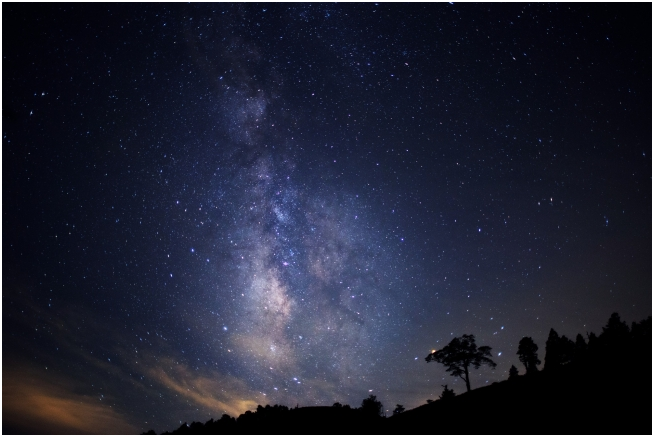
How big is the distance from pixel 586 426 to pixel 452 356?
86.6 ft

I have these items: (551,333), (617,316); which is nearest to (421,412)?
(551,333)

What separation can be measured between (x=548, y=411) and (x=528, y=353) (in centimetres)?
2951

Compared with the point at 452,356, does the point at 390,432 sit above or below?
below

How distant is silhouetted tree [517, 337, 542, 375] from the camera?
3894 cm

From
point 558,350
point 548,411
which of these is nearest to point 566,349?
point 558,350

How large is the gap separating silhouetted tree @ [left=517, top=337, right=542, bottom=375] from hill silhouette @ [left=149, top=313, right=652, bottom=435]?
1340 cm

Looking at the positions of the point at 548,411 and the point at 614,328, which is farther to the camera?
the point at 614,328

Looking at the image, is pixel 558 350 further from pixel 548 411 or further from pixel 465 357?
pixel 548 411

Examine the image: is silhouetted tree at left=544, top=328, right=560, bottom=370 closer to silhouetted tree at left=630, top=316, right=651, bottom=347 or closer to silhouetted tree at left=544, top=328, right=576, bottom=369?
silhouetted tree at left=544, top=328, right=576, bottom=369

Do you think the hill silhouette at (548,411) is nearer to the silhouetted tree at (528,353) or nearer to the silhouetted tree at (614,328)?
the silhouetted tree at (614,328)


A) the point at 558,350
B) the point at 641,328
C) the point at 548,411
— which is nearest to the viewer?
the point at 548,411

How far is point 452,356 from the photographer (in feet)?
121

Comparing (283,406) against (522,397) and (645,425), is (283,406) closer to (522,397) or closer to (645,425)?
(522,397)

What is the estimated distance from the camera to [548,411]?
14.7 m
